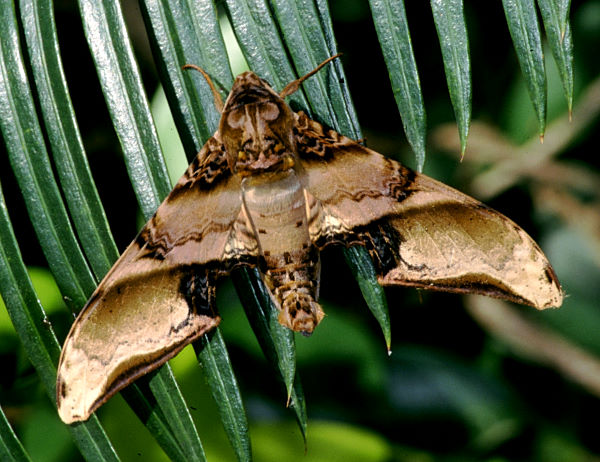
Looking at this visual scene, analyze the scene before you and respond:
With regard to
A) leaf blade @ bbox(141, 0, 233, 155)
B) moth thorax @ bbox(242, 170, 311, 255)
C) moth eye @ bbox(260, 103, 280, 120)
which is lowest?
moth thorax @ bbox(242, 170, 311, 255)

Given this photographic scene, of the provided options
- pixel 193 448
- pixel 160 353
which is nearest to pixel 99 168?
pixel 160 353

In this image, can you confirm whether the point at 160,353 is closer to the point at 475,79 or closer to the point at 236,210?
the point at 236,210

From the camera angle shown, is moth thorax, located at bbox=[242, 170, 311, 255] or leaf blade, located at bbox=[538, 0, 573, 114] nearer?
leaf blade, located at bbox=[538, 0, 573, 114]

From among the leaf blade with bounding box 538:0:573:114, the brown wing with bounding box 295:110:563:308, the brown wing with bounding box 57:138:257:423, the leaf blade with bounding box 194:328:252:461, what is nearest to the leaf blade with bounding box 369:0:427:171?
the brown wing with bounding box 295:110:563:308

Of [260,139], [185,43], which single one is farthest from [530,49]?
[185,43]

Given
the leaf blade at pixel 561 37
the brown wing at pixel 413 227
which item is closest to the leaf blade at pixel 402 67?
the brown wing at pixel 413 227

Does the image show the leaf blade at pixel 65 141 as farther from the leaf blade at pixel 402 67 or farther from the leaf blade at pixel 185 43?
the leaf blade at pixel 402 67

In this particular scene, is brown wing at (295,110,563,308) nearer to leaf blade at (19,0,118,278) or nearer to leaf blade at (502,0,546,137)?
leaf blade at (502,0,546,137)
